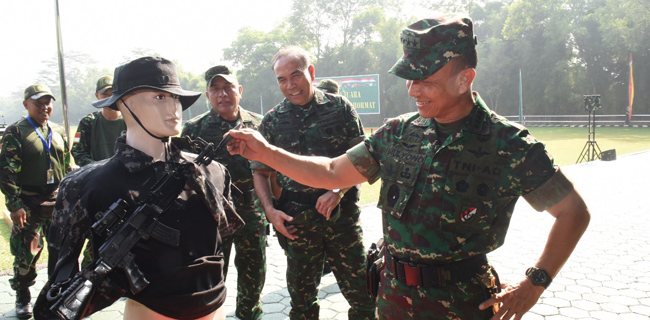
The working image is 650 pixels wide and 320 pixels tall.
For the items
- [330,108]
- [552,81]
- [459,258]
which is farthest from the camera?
[552,81]

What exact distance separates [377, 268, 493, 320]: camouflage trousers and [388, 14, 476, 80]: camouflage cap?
39.4 inches

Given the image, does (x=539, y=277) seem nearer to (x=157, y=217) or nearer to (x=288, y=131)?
(x=157, y=217)

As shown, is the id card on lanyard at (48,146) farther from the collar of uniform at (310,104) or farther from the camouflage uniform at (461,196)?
the camouflage uniform at (461,196)

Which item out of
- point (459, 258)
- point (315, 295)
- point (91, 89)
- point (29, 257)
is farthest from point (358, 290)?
point (91, 89)

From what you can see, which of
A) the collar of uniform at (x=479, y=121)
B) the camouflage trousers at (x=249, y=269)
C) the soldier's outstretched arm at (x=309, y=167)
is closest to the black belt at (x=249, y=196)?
the camouflage trousers at (x=249, y=269)

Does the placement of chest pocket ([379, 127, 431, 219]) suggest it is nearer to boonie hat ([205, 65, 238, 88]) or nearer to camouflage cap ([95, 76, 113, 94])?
boonie hat ([205, 65, 238, 88])

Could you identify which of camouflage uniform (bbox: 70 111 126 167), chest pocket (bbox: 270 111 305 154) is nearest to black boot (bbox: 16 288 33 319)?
camouflage uniform (bbox: 70 111 126 167)

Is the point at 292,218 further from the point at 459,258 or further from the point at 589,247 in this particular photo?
the point at 589,247

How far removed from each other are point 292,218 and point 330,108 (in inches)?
36.8

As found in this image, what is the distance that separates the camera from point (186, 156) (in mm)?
2611

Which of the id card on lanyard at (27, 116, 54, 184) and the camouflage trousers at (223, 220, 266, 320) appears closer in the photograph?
the camouflage trousers at (223, 220, 266, 320)

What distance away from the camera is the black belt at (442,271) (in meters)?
2.18

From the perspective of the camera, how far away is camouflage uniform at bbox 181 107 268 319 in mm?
4090

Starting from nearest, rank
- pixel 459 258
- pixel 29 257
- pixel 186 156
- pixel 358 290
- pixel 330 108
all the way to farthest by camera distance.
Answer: pixel 459 258
pixel 186 156
pixel 358 290
pixel 330 108
pixel 29 257
